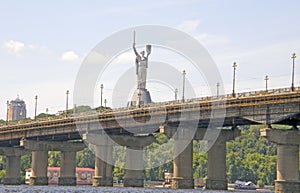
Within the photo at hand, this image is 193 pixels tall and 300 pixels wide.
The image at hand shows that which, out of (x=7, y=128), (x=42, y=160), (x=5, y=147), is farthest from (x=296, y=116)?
(x=5, y=147)

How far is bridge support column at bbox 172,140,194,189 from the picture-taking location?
12744 centimetres

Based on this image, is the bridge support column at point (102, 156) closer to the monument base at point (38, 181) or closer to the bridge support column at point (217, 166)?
the monument base at point (38, 181)

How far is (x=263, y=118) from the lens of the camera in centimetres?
10956

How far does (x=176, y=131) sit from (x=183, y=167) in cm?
699

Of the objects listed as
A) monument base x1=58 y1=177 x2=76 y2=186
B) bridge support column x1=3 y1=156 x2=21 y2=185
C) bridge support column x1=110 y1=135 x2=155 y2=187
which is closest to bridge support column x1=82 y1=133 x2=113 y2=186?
bridge support column x1=110 y1=135 x2=155 y2=187

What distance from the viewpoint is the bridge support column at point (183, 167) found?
418 ft

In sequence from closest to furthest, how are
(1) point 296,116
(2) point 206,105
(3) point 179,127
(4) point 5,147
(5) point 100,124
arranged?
(1) point 296,116 → (2) point 206,105 → (3) point 179,127 → (5) point 100,124 → (4) point 5,147

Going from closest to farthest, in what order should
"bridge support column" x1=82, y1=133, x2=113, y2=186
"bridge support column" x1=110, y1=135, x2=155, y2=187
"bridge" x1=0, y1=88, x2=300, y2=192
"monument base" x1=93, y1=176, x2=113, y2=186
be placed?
1. "bridge" x1=0, y1=88, x2=300, y2=192
2. "bridge support column" x1=110, y1=135, x2=155, y2=187
3. "bridge support column" x1=82, y1=133, x2=113, y2=186
4. "monument base" x1=93, y1=176, x2=113, y2=186

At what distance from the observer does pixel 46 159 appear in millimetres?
163500

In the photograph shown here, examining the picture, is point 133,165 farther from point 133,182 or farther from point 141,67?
point 141,67

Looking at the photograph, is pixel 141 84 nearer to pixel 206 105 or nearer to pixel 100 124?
pixel 100 124

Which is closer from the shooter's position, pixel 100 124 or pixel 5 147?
pixel 100 124

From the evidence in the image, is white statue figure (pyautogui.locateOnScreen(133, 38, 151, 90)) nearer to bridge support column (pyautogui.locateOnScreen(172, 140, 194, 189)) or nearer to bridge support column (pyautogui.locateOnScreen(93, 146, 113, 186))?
bridge support column (pyautogui.locateOnScreen(93, 146, 113, 186))

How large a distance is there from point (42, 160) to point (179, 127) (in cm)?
4739
